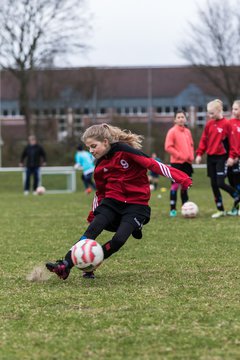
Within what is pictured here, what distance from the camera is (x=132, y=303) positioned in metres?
4.72

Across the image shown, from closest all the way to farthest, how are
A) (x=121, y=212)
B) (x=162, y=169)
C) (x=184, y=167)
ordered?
(x=162, y=169) → (x=121, y=212) → (x=184, y=167)

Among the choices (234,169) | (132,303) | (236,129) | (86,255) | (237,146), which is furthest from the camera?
(234,169)

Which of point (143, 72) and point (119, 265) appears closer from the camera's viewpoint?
point (119, 265)

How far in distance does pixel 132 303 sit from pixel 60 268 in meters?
1.01

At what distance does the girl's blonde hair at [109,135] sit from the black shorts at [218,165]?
4671 millimetres

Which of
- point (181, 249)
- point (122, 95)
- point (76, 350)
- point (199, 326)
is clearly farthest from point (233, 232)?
point (122, 95)

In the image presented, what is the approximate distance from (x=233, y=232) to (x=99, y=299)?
14.4 feet

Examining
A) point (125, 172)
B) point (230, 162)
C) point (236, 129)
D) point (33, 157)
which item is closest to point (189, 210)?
point (230, 162)

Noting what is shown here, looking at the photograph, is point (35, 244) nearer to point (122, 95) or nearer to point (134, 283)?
point (134, 283)

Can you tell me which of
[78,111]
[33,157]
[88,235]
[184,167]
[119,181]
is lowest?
[33,157]

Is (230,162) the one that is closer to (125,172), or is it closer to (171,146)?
(171,146)

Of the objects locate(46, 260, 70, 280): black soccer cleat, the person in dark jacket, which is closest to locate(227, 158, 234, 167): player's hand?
locate(46, 260, 70, 280): black soccer cleat

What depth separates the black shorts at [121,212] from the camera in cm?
592

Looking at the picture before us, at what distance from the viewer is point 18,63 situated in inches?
1540
